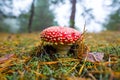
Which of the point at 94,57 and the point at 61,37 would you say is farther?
the point at 61,37

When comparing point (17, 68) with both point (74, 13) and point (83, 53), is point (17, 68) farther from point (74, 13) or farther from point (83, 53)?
point (74, 13)

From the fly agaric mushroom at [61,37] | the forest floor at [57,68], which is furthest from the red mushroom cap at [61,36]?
the forest floor at [57,68]

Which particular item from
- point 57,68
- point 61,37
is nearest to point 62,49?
point 61,37

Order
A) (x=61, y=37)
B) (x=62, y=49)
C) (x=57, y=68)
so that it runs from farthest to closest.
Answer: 1. (x=62, y=49)
2. (x=61, y=37)
3. (x=57, y=68)

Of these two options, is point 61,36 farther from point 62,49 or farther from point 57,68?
point 57,68

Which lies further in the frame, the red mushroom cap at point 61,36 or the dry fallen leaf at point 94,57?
the red mushroom cap at point 61,36

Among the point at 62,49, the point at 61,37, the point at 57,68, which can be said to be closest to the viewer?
the point at 57,68

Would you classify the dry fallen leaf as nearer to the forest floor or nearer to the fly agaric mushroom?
the forest floor

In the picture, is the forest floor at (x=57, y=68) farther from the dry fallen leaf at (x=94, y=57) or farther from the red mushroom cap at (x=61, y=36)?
the red mushroom cap at (x=61, y=36)
